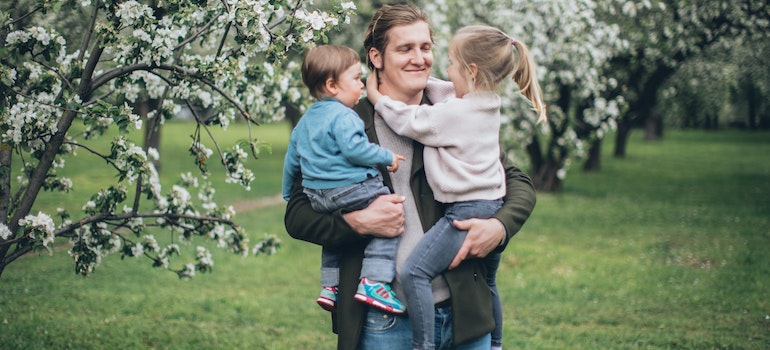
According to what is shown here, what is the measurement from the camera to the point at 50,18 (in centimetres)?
1062

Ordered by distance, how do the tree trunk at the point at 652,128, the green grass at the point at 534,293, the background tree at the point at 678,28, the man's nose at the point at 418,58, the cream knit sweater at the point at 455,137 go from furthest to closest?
the tree trunk at the point at 652,128 < the background tree at the point at 678,28 < the green grass at the point at 534,293 < the man's nose at the point at 418,58 < the cream knit sweater at the point at 455,137

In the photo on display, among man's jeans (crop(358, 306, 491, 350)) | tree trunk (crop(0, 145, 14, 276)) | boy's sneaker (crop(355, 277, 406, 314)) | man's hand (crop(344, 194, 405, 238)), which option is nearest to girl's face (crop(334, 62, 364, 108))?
man's hand (crop(344, 194, 405, 238))

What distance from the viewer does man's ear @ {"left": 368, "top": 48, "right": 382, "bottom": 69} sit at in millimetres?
3664

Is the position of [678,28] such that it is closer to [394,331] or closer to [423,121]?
[423,121]

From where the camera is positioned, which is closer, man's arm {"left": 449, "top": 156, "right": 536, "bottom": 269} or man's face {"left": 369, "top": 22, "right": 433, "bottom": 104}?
man's arm {"left": 449, "top": 156, "right": 536, "bottom": 269}

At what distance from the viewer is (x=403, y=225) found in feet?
11.4

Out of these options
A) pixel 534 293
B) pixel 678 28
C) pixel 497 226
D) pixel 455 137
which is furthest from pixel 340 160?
pixel 678 28

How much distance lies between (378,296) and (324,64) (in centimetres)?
100

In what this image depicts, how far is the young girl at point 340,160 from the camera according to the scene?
3.34 meters

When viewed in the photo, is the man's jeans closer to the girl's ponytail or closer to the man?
the man

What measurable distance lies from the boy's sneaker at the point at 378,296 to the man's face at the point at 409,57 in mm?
859

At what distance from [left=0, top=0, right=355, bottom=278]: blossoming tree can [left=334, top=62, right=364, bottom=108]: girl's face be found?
1.01 meters

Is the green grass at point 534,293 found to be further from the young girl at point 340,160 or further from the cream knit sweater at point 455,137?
the cream knit sweater at point 455,137

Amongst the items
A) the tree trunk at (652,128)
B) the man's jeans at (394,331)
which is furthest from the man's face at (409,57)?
the tree trunk at (652,128)
